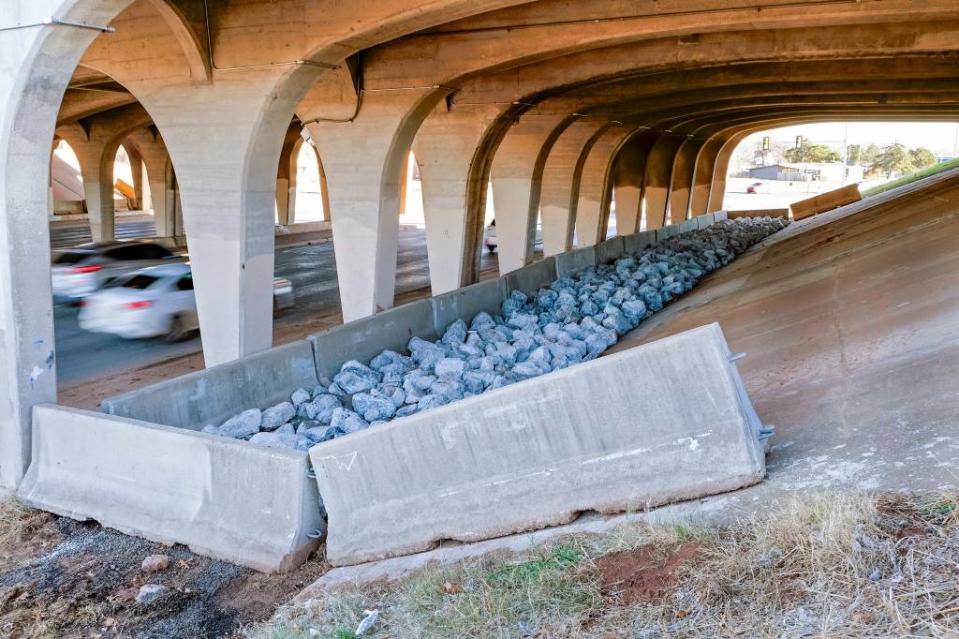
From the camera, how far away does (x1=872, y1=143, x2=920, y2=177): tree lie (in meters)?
96.1

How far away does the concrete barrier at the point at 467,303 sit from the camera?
51.0 ft

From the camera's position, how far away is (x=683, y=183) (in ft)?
155

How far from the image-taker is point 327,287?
25375 mm

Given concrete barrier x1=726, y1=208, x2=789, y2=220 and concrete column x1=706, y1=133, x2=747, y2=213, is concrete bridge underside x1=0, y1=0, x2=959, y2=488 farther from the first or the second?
concrete column x1=706, y1=133, x2=747, y2=213

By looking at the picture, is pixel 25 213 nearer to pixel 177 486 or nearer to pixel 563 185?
pixel 177 486

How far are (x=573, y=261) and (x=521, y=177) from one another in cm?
329

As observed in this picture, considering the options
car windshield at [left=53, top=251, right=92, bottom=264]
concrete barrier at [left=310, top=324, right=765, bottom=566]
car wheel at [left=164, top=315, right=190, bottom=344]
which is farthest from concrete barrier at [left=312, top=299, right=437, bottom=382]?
car windshield at [left=53, top=251, right=92, bottom=264]

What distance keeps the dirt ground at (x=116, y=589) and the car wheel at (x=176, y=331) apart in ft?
31.0

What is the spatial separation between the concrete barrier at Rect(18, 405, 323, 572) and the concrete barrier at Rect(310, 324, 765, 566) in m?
0.40

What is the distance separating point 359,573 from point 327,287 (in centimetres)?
1920

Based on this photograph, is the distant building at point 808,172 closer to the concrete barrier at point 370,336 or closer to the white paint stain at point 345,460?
the concrete barrier at point 370,336

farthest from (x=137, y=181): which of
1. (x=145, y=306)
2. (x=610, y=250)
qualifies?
(x=145, y=306)

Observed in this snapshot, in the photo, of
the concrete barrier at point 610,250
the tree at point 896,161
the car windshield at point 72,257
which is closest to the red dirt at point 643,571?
the car windshield at point 72,257

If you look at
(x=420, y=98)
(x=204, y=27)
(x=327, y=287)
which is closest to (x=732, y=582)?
(x=204, y=27)
